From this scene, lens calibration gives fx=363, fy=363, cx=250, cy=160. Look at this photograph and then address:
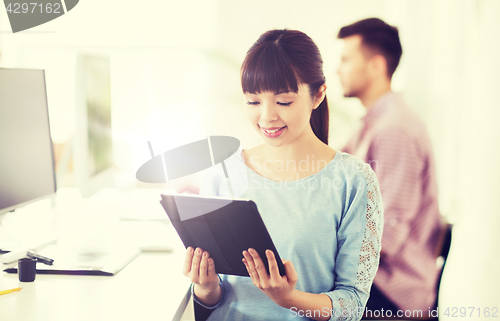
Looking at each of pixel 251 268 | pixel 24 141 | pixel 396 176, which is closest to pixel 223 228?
pixel 251 268

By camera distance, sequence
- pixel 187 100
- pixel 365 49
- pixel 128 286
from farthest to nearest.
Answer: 1. pixel 365 49
2. pixel 187 100
3. pixel 128 286

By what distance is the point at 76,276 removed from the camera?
2.92 ft

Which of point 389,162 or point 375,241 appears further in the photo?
point 389,162

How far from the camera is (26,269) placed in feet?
2.75

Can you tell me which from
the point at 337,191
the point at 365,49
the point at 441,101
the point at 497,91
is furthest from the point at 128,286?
the point at 497,91

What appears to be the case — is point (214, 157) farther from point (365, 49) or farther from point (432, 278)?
point (432, 278)

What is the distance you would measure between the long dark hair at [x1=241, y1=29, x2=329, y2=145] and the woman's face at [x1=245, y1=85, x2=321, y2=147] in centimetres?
2

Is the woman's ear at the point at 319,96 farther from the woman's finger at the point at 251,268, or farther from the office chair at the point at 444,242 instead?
the office chair at the point at 444,242

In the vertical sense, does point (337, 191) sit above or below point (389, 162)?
above

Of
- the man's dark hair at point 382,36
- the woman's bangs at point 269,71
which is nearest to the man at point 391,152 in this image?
the man's dark hair at point 382,36

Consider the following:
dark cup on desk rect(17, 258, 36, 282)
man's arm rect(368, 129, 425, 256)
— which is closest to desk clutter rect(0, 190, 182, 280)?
dark cup on desk rect(17, 258, 36, 282)

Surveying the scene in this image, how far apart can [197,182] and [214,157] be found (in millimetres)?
261

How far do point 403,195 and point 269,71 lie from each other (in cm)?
95

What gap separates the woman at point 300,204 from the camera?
84 centimetres
